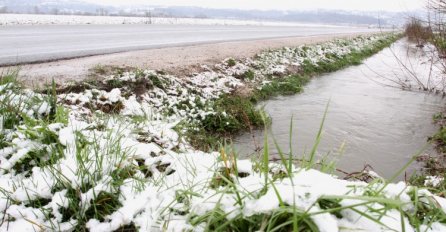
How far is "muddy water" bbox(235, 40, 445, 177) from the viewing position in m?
6.16

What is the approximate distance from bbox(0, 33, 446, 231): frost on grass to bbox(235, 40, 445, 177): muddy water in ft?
7.31

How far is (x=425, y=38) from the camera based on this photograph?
23.0 feet

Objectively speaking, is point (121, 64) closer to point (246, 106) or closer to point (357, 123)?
point (246, 106)

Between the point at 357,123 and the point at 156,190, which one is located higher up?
the point at 156,190

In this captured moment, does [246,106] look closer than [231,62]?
Yes

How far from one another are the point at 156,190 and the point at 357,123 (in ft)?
22.5

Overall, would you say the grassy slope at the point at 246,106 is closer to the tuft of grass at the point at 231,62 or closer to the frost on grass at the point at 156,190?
the frost on grass at the point at 156,190

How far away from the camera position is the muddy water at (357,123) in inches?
242

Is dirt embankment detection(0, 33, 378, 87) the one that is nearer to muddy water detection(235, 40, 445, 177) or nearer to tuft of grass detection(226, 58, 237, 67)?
tuft of grass detection(226, 58, 237, 67)

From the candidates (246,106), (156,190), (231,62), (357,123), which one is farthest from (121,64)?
(156,190)

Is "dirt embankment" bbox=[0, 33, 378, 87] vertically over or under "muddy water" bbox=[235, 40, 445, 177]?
over

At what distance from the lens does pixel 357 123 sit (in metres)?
8.05

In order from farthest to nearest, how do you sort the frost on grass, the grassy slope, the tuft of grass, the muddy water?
the tuft of grass → the muddy water → the grassy slope → the frost on grass

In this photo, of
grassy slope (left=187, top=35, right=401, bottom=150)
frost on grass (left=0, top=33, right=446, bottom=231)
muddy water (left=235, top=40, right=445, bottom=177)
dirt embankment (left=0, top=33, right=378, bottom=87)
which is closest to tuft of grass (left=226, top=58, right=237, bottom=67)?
dirt embankment (left=0, top=33, right=378, bottom=87)
